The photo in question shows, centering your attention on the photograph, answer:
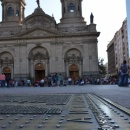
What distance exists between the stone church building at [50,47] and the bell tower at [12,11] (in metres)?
3.04

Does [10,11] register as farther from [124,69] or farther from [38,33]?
[124,69]

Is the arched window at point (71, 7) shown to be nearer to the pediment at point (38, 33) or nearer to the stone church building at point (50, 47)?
the stone church building at point (50, 47)

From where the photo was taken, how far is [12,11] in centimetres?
5388

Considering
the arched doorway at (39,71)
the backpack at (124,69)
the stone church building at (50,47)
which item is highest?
the stone church building at (50,47)

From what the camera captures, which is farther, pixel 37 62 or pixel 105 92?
pixel 37 62

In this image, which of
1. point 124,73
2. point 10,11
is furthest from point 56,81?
point 10,11

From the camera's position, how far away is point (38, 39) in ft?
161

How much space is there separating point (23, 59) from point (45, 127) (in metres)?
46.8

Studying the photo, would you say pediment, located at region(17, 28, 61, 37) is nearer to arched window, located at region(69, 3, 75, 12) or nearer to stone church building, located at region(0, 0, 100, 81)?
stone church building, located at region(0, 0, 100, 81)

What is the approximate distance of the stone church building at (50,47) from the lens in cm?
4819

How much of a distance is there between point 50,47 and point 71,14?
846 centimetres

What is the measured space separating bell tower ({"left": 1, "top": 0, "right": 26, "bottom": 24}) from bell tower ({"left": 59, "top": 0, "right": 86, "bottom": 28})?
943 cm

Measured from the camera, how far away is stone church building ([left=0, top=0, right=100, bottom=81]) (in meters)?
48.2

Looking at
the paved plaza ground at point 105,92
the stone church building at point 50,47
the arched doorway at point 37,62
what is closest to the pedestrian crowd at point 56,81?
the paved plaza ground at point 105,92
